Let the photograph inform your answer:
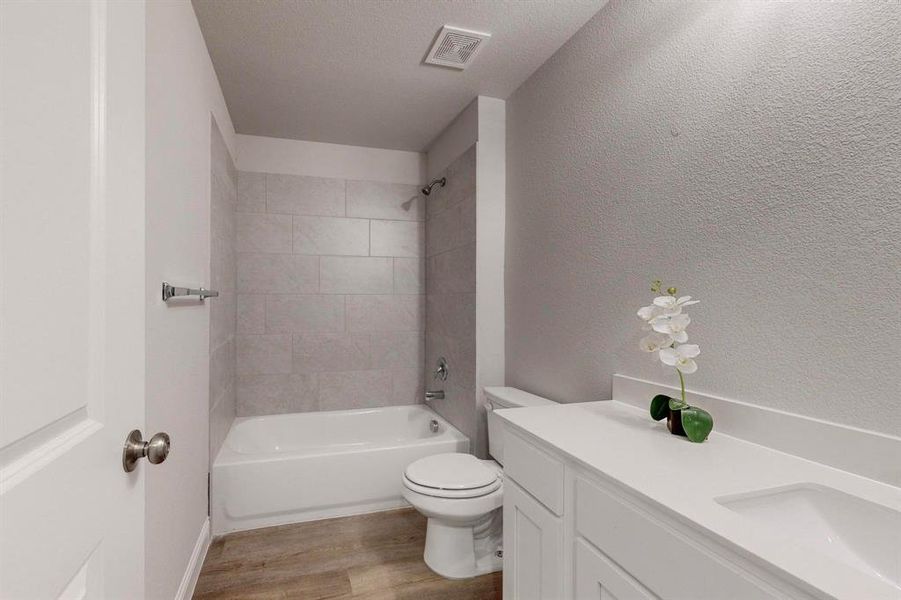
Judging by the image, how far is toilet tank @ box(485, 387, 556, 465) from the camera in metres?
2.11

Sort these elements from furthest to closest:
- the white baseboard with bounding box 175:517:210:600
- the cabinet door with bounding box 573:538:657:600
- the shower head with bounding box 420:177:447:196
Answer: the shower head with bounding box 420:177:447:196 < the white baseboard with bounding box 175:517:210:600 < the cabinet door with bounding box 573:538:657:600

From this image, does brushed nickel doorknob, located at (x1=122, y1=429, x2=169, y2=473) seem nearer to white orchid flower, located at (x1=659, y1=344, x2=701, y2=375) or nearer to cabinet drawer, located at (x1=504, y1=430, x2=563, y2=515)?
cabinet drawer, located at (x1=504, y1=430, x2=563, y2=515)

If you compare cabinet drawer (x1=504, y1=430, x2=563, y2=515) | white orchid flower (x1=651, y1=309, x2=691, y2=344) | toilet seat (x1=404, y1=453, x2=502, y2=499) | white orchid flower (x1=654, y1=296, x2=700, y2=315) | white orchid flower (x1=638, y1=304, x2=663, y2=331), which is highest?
white orchid flower (x1=654, y1=296, x2=700, y2=315)

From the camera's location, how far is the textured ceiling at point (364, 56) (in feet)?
5.83

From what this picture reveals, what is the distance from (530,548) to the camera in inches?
51.1

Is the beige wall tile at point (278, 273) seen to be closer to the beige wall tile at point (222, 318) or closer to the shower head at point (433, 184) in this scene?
the beige wall tile at point (222, 318)

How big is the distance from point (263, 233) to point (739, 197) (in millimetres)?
2871

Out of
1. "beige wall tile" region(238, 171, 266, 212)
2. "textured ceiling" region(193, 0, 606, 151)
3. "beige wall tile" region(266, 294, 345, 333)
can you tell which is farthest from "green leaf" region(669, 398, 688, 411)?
"beige wall tile" region(238, 171, 266, 212)

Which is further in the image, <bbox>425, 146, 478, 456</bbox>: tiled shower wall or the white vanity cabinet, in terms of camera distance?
<bbox>425, 146, 478, 456</bbox>: tiled shower wall

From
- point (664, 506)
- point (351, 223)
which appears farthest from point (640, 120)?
point (351, 223)

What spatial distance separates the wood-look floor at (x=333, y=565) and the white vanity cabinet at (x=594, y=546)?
657 mm

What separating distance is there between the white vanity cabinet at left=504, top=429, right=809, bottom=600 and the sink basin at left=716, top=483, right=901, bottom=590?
15cm
